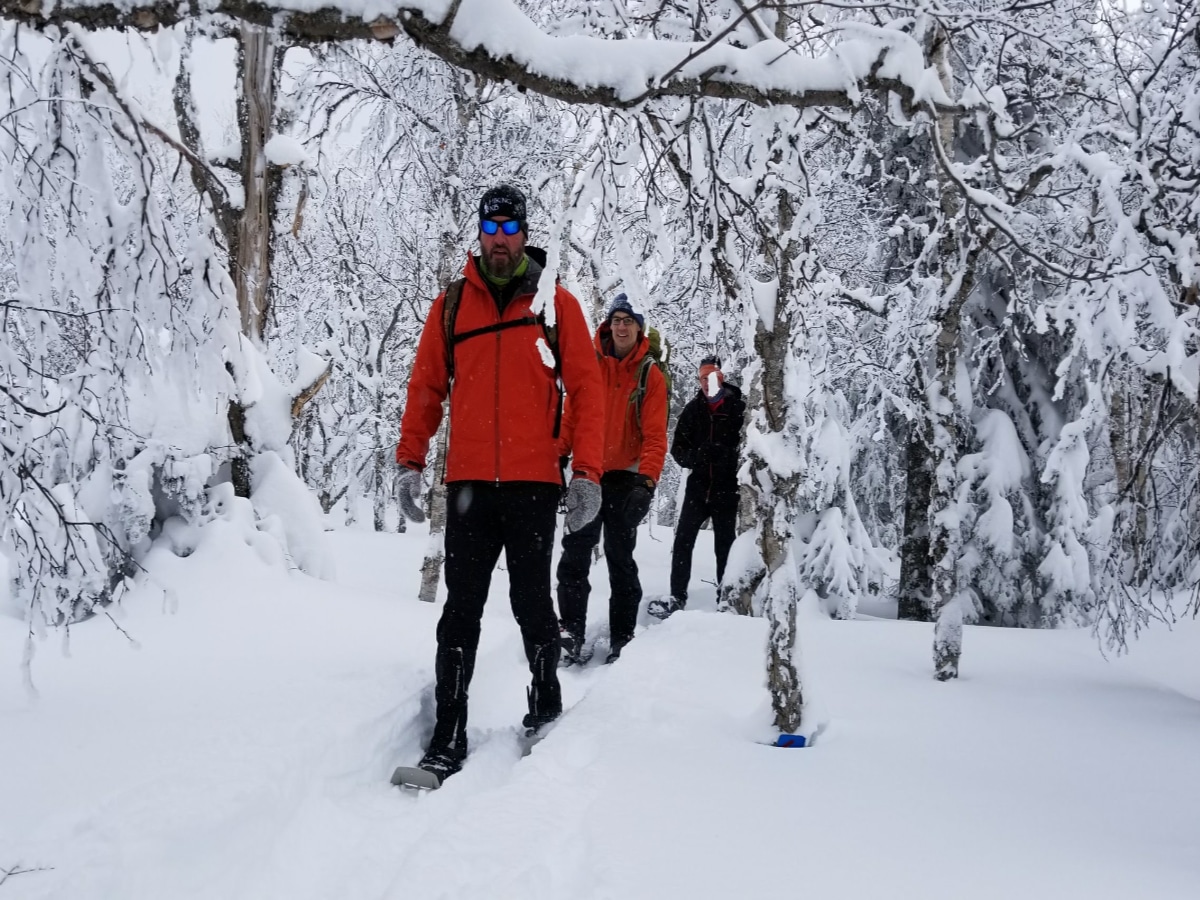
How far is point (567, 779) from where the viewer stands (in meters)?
2.79

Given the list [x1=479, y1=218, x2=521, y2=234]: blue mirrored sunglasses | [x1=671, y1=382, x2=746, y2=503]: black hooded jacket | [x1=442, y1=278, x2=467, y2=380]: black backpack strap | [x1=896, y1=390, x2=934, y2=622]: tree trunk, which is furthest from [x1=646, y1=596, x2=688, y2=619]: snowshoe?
[x1=479, y1=218, x2=521, y2=234]: blue mirrored sunglasses

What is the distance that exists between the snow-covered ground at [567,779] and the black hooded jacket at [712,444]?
8.36 ft

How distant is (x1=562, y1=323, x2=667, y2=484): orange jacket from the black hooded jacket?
68.8 inches

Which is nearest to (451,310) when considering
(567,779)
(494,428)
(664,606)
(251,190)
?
(494,428)

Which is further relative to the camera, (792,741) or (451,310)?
Answer: (451,310)

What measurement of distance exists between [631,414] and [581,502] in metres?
2.03

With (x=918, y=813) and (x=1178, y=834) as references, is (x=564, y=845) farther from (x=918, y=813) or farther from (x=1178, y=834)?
(x=1178, y=834)

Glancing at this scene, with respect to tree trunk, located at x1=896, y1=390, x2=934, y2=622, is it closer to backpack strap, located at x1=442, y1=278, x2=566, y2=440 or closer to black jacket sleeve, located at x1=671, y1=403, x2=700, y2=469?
black jacket sleeve, located at x1=671, y1=403, x2=700, y2=469

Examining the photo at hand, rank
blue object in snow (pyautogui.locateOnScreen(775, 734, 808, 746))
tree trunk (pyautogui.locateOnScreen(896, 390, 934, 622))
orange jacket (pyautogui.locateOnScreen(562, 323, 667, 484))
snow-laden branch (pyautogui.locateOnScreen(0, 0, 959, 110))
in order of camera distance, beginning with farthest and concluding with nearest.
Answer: tree trunk (pyautogui.locateOnScreen(896, 390, 934, 622)) < orange jacket (pyautogui.locateOnScreen(562, 323, 667, 484)) < blue object in snow (pyautogui.locateOnScreen(775, 734, 808, 746)) < snow-laden branch (pyautogui.locateOnScreen(0, 0, 959, 110))

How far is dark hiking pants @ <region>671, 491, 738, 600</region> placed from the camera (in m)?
7.14

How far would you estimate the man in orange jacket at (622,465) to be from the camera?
5.32m

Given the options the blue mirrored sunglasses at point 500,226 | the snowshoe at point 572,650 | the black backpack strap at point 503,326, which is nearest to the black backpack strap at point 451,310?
the black backpack strap at point 503,326

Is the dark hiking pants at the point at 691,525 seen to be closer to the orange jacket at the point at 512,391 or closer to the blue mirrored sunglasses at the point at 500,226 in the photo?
the orange jacket at the point at 512,391

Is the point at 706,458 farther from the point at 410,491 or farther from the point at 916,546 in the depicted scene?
the point at 410,491
